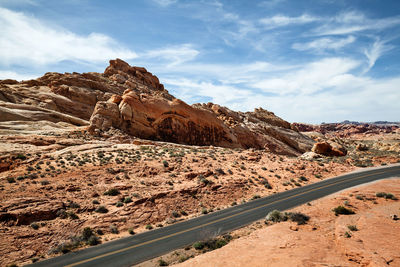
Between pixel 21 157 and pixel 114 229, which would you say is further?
pixel 21 157

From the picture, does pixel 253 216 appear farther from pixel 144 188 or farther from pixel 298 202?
pixel 144 188

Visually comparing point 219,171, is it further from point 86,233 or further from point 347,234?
point 347,234

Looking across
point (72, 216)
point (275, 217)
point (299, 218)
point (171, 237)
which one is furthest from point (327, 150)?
point (72, 216)

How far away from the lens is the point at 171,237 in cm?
1340

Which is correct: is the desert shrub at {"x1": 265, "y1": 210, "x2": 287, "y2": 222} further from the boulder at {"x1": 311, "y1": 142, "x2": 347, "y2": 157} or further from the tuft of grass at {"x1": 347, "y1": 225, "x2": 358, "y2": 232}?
the boulder at {"x1": 311, "y1": 142, "x2": 347, "y2": 157}

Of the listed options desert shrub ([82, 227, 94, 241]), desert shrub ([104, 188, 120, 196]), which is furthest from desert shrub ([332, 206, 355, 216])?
desert shrub ([104, 188, 120, 196])

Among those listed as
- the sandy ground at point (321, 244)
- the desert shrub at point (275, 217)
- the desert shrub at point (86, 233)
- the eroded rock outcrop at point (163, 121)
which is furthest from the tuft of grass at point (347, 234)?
the eroded rock outcrop at point (163, 121)

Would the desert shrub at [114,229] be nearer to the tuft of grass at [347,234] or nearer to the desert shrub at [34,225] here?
the desert shrub at [34,225]

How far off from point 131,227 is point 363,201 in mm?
18920

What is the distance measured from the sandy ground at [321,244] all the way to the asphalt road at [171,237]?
2.45 meters

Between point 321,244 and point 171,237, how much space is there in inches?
328

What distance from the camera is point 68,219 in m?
15.4

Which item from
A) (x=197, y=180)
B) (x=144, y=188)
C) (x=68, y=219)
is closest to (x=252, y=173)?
(x=197, y=180)

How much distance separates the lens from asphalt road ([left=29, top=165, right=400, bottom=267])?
436 inches
